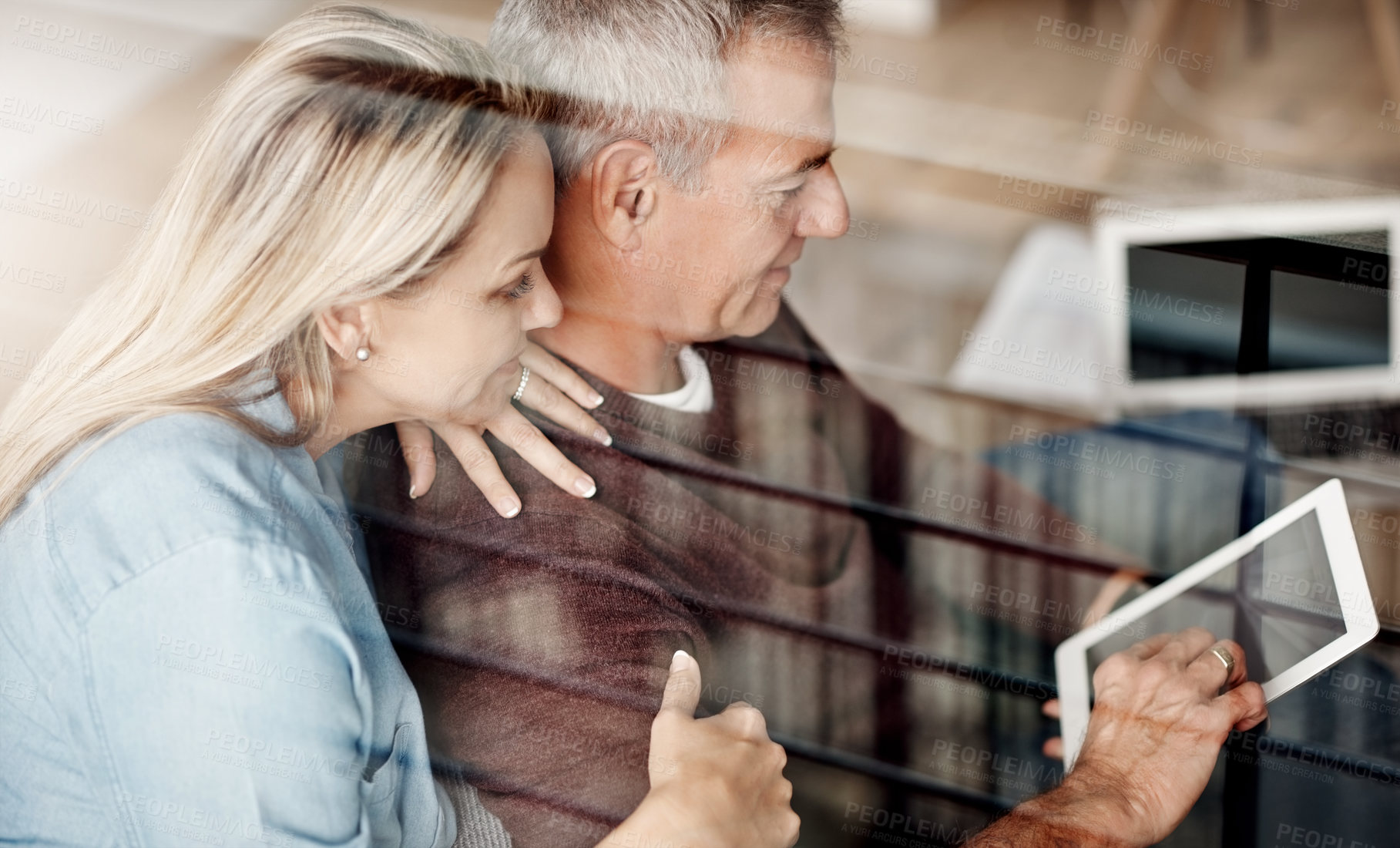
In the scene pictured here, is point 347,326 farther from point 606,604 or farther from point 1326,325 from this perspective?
point 1326,325

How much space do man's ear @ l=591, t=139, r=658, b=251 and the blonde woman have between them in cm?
15

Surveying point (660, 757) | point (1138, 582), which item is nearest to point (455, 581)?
point (660, 757)

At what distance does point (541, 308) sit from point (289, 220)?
25 cm

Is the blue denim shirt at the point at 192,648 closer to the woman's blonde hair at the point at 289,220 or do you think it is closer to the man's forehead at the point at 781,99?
the woman's blonde hair at the point at 289,220

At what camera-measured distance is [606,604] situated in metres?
1.00

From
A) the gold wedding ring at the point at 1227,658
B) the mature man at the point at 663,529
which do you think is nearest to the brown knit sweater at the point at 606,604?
the mature man at the point at 663,529

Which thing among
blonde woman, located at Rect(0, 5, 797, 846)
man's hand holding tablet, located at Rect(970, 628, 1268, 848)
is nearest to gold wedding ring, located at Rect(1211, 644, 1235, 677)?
man's hand holding tablet, located at Rect(970, 628, 1268, 848)

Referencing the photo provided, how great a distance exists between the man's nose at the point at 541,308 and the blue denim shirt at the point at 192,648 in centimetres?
24

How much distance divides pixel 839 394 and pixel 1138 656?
21.8 inches

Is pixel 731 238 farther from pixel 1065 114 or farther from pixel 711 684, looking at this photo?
pixel 1065 114

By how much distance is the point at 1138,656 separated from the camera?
116 centimetres

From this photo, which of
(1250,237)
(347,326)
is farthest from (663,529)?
(1250,237)

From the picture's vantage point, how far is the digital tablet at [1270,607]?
3.60 feet

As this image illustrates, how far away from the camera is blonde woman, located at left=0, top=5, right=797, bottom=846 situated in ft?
2.57
